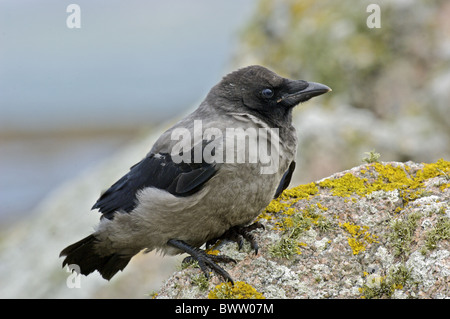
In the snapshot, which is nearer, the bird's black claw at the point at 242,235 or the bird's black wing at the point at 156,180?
the bird's black claw at the point at 242,235

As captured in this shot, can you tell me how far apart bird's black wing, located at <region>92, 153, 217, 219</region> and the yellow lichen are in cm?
99

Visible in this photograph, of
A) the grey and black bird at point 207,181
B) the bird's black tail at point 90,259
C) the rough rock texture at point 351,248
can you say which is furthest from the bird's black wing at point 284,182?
the bird's black tail at point 90,259

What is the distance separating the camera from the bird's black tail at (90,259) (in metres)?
5.85

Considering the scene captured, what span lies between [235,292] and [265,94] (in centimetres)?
210

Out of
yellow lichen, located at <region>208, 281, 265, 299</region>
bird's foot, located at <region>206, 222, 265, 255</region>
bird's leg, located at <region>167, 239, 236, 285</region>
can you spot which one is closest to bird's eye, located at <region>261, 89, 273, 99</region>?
bird's foot, located at <region>206, 222, 265, 255</region>

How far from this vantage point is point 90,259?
235 inches

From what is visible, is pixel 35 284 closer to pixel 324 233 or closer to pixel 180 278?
pixel 180 278

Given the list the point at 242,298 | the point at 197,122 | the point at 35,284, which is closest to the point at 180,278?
the point at 242,298

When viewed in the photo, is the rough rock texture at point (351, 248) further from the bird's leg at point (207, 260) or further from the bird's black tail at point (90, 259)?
the bird's black tail at point (90, 259)

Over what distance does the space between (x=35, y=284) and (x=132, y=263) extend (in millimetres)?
1792

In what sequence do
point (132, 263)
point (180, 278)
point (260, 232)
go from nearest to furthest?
point (180, 278)
point (260, 232)
point (132, 263)

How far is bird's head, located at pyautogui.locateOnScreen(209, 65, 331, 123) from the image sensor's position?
223 inches

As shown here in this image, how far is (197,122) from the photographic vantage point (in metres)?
5.52

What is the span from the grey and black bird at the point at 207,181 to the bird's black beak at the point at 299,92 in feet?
0.03
